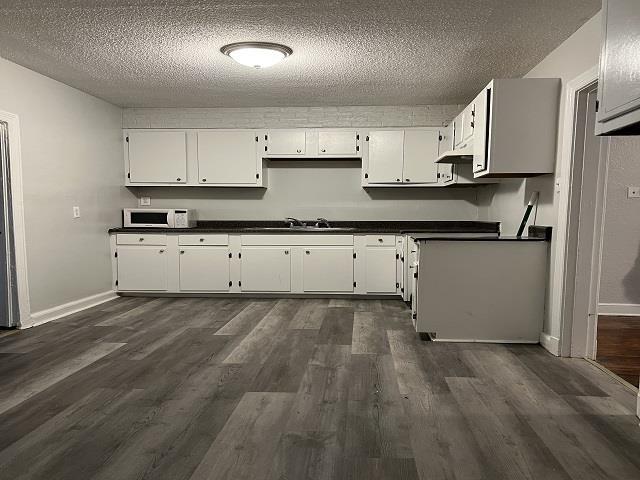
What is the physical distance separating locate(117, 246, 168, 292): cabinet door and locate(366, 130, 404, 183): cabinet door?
2.61m

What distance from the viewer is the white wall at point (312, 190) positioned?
5316mm

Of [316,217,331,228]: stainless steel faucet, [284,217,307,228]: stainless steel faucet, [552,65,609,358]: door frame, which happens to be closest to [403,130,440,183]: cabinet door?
[316,217,331,228]: stainless steel faucet

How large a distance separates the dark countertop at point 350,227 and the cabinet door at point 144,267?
229 mm

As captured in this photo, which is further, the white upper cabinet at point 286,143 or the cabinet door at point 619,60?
the white upper cabinet at point 286,143

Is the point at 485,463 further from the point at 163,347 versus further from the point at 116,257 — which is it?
the point at 116,257

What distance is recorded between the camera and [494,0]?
2.58m

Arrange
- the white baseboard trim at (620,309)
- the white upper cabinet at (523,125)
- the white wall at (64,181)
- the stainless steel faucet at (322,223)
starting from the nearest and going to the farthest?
the white upper cabinet at (523,125) < the white wall at (64,181) < the white baseboard trim at (620,309) < the stainless steel faucet at (322,223)

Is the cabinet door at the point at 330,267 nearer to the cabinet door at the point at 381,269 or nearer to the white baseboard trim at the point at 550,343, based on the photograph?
the cabinet door at the point at 381,269

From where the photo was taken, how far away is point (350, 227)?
216 inches

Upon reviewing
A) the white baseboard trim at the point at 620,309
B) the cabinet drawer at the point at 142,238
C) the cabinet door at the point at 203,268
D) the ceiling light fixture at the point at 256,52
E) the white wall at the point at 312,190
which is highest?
the ceiling light fixture at the point at 256,52

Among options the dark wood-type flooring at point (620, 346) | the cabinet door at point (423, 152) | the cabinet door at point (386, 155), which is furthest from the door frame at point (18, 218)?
the dark wood-type flooring at point (620, 346)

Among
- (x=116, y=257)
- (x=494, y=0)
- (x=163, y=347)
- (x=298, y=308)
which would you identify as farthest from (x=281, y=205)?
(x=494, y=0)

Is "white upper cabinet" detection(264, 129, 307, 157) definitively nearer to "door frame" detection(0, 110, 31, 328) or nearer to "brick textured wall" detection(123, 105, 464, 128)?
"brick textured wall" detection(123, 105, 464, 128)

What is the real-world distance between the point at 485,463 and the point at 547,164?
Result: 92.5 inches
